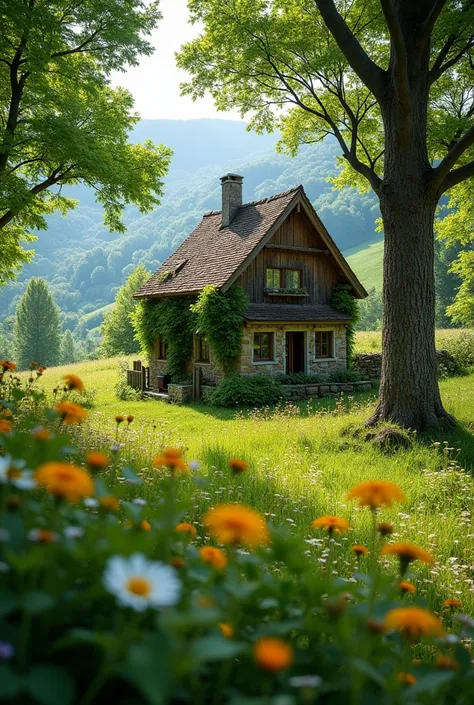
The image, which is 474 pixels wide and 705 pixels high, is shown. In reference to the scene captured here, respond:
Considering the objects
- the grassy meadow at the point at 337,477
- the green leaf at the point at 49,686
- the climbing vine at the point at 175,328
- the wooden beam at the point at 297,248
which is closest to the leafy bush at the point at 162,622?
the green leaf at the point at 49,686

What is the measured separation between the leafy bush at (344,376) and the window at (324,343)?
103cm

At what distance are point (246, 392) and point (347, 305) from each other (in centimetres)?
729

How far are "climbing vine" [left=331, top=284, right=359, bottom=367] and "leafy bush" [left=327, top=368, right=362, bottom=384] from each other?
1.38 meters

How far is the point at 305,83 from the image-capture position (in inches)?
517

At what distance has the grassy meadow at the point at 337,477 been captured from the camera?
4898 mm

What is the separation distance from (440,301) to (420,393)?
58432 millimetres

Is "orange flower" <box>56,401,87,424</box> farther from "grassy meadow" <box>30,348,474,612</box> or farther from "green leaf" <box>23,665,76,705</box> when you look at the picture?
"grassy meadow" <box>30,348,474,612</box>

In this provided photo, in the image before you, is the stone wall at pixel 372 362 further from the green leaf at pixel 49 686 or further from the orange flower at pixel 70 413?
the green leaf at pixel 49 686

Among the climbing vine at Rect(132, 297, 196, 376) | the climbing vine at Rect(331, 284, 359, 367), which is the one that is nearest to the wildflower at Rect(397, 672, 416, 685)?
the climbing vine at Rect(132, 297, 196, 376)

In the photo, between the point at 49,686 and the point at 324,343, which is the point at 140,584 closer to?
the point at 49,686

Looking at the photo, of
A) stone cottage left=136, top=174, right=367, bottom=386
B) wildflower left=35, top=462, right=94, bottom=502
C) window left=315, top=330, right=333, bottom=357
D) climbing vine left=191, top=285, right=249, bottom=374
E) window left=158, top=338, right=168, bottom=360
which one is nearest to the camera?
wildflower left=35, top=462, right=94, bottom=502

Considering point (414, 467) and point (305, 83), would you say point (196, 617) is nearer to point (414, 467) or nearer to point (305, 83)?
point (414, 467)

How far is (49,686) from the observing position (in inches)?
38.8

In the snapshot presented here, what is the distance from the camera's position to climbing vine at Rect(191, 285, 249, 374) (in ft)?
58.6
